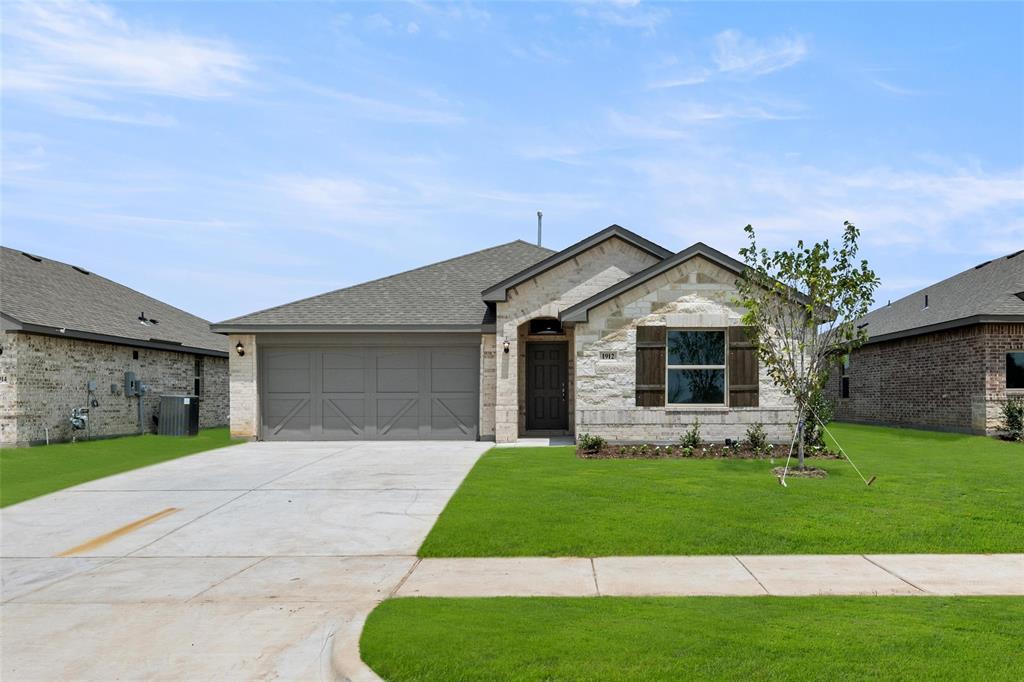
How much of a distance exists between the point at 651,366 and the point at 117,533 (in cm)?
1109

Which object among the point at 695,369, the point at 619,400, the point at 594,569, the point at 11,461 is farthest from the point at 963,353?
the point at 11,461

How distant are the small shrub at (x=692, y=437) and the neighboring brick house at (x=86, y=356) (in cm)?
1558

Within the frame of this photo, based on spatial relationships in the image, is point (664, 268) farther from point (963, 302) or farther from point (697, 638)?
point (697, 638)

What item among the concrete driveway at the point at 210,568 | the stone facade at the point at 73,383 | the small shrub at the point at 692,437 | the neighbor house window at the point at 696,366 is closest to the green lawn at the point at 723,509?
the concrete driveway at the point at 210,568

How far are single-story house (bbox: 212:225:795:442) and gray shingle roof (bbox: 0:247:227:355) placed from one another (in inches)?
164

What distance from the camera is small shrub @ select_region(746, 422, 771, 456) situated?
1589 cm

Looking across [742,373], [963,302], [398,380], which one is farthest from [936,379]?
[398,380]

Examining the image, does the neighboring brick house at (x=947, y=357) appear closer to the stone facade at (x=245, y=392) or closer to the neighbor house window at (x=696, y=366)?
the neighbor house window at (x=696, y=366)

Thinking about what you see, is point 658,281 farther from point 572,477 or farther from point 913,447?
point 913,447

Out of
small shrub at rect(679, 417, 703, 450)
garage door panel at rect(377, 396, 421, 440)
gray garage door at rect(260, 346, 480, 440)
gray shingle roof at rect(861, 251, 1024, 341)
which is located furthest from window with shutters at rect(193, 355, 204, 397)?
gray shingle roof at rect(861, 251, 1024, 341)

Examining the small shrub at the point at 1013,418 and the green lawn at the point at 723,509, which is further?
the small shrub at the point at 1013,418

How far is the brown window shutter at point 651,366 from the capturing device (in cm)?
1659

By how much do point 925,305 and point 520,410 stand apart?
16263mm

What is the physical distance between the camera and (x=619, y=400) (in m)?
16.8
